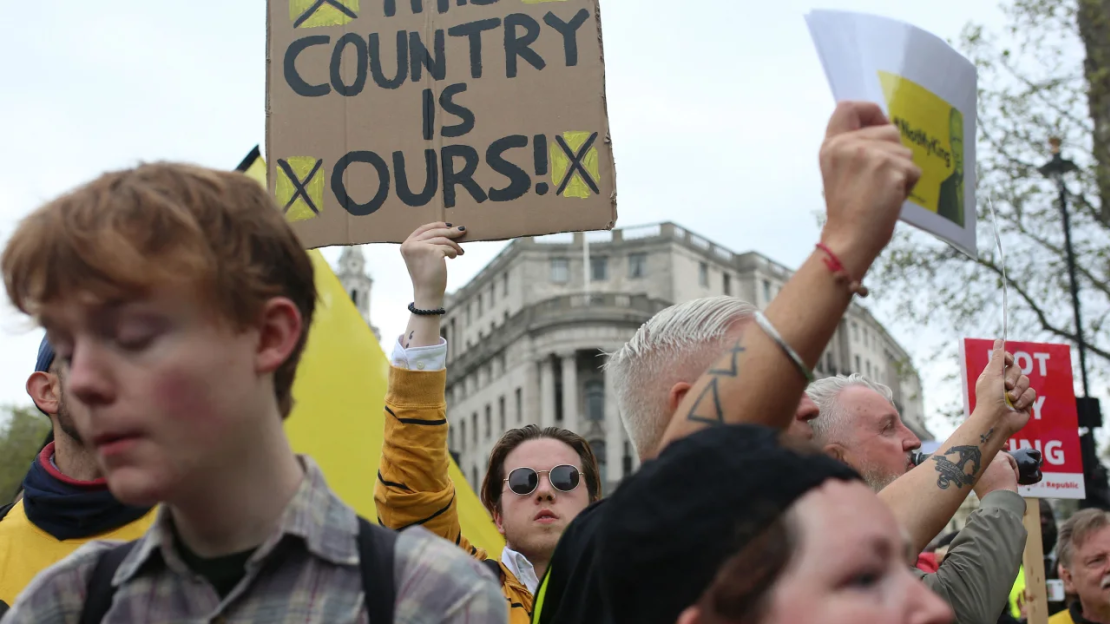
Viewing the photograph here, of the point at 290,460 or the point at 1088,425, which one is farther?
the point at 1088,425

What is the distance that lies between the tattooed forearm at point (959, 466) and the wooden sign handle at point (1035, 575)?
216 cm

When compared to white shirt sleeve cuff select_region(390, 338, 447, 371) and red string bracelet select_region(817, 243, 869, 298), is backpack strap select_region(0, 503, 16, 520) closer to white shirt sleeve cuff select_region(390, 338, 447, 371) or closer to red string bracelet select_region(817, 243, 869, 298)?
white shirt sleeve cuff select_region(390, 338, 447, 371)

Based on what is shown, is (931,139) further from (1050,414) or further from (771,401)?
(1050,414)

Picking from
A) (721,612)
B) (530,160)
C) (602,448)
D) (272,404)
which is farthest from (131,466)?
(602,448)

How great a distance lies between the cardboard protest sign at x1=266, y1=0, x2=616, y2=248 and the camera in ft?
10.3

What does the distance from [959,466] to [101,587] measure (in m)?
1.83

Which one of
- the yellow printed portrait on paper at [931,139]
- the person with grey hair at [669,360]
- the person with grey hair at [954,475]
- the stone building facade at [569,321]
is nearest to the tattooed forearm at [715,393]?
the person with grey hair at [669,360]

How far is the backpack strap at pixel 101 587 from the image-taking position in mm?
1415

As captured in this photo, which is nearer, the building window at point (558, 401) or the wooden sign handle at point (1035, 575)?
the wooden sign handle at point (1035, 575)

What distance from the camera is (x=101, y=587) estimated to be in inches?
56.4

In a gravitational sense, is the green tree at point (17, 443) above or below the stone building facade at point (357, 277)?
below

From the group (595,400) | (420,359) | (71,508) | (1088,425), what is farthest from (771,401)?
(595,400)

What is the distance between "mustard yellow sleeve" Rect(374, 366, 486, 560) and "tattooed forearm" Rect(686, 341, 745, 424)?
3.36 feet

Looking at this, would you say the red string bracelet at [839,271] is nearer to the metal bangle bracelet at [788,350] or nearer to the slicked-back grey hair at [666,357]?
the metal bangle bracelet at [788,350]
